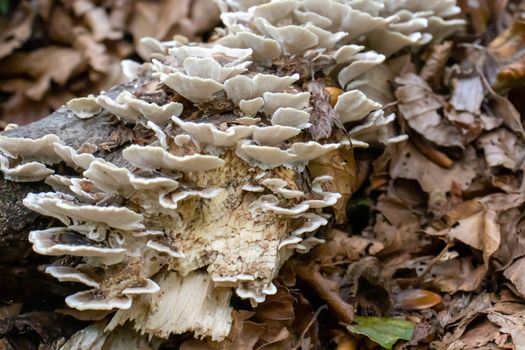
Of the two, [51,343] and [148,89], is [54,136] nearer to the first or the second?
[148,89]

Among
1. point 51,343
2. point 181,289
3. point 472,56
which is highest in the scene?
point 472,56

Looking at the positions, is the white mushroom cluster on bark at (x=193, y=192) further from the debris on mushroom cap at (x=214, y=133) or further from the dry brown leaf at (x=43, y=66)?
the dry brown leaf at (x=43, y=66)

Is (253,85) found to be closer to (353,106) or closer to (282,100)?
(282,100)

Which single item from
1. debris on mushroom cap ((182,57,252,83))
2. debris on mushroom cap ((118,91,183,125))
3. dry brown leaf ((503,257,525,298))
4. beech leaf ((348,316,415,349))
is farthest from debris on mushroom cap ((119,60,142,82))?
dry brown leaf ((503,257,525,298))

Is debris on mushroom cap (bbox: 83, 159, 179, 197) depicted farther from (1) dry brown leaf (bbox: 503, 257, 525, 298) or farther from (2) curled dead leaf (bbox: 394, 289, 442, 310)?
(1) dry brown leaf (bbox: 503, 257, 525, 298)

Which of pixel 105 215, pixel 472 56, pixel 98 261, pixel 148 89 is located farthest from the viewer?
pixel 472 56

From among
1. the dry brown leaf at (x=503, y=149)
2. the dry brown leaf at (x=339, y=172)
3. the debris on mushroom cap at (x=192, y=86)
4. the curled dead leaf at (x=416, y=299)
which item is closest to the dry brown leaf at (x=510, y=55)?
the dry brown leaf at (x=503, y=149)

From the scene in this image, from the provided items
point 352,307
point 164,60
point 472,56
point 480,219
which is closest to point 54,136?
point 164,60

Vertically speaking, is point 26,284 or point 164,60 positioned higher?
point 164,60

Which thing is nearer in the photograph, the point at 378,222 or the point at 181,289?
the point at 181,289
